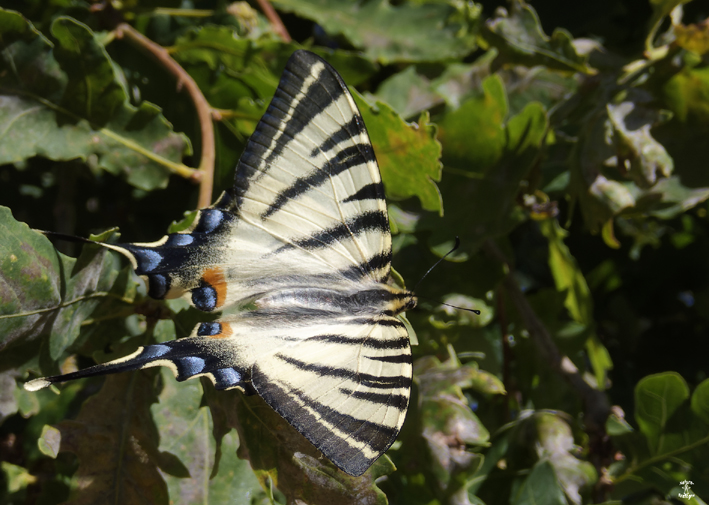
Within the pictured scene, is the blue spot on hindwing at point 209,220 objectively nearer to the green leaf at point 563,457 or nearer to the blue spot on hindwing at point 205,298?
the blue spot on hindwing at point 205,298

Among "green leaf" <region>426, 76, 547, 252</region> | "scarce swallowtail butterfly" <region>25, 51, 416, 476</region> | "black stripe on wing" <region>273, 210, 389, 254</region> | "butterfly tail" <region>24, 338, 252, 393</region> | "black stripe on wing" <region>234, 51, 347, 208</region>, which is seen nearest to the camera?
"butterfly tail" <region>24, 338, 252, 393</region>

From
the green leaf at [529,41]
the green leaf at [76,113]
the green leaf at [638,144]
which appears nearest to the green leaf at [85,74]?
the green leaf at [76,113]

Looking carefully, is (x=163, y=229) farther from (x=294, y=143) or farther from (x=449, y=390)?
(x=449, y=390)

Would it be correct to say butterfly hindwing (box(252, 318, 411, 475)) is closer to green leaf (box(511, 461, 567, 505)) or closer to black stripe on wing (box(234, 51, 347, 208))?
black stripe on wing (box(234, 51, 347, 208))

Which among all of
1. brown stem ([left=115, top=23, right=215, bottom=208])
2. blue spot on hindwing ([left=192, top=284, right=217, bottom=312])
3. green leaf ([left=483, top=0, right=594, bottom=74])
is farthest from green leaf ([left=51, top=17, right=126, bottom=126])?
green leaf ([left=483, top=0, right=594, bottom=74])

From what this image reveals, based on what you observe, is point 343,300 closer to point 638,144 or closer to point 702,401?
point 638,144

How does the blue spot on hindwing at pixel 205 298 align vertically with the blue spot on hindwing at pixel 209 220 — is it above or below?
below
